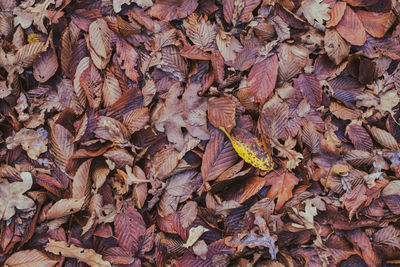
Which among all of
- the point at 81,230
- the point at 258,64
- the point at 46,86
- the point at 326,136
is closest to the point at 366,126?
the point at 326,136

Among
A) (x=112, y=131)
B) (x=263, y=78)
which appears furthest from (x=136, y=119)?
(x=263, y=78)

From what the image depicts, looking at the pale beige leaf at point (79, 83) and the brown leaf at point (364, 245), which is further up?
the pale beige leaf at point (79, 83)

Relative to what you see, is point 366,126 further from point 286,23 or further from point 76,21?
point 76,21

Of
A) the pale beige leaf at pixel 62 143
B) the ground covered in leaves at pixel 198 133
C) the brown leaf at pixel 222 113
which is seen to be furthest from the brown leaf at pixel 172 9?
the pale beige leaf at pixel 62 143

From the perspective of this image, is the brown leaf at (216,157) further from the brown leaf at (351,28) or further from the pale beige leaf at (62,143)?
the brown leaf at (351,28)

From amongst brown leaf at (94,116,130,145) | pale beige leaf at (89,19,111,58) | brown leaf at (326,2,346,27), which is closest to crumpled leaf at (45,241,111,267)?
brown leaf at (94,116,130,145)
